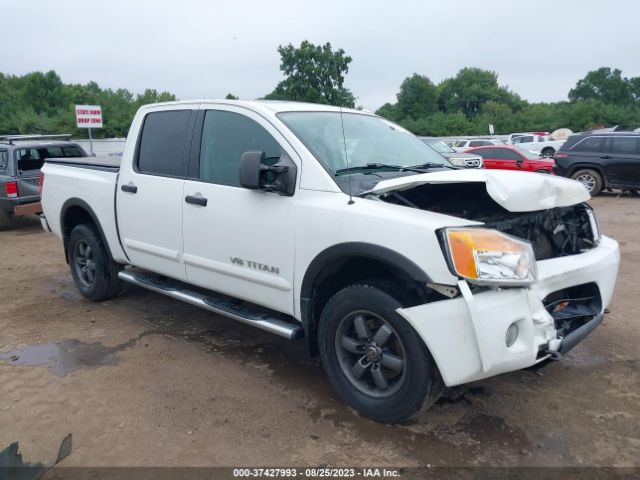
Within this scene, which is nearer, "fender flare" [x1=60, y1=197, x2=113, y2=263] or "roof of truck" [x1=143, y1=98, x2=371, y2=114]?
"roof of truck" [x1=143, y1=98, x2=371, y2=114]

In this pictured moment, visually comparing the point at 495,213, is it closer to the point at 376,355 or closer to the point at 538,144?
the point at 376,355

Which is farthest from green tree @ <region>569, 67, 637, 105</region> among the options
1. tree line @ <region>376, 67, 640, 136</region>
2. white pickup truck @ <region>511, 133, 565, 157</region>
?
white pickup truck @ <region>511, 133, 565, 157</region>

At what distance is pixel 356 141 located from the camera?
159 inches

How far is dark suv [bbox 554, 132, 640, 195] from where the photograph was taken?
13.9m

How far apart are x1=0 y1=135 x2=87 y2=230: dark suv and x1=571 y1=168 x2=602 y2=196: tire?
12163 mm

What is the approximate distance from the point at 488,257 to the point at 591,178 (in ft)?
44.1

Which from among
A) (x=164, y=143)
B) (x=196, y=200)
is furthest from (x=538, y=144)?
(x=196, y=200)

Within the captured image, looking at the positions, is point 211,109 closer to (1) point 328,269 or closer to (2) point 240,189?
(2) point 240,189

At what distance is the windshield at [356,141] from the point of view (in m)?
3.70

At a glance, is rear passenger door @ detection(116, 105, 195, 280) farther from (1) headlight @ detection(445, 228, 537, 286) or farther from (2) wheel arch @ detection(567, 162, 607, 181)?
Result: (2) wheel arch @ detection(567, 162, 607, 181)

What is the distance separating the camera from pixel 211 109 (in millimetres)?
4281

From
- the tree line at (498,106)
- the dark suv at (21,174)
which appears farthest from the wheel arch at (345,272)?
the tree line at (498,106)

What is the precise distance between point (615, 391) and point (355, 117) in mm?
2709

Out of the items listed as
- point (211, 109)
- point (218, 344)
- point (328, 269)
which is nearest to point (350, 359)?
point (328, 269)
